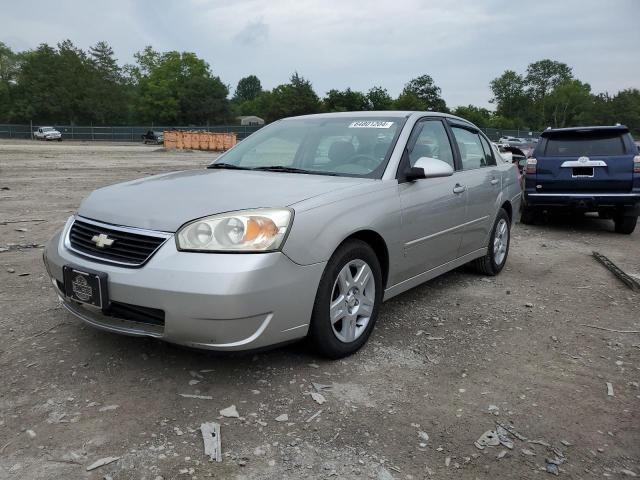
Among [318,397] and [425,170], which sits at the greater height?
[425,170]

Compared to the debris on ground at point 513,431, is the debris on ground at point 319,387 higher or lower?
higher

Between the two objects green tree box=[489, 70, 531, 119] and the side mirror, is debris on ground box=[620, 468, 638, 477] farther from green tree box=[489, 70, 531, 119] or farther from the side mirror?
green tree box=[489, 70, 531, 119]

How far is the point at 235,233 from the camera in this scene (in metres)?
2.94

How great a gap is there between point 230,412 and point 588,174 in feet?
24.0

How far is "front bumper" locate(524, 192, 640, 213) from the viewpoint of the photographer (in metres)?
8.14

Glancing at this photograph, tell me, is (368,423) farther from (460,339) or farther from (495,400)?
(460,339)

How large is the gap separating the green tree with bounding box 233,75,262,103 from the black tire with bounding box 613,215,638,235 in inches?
6599

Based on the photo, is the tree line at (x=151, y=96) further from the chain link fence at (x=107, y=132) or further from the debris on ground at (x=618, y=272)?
the debris on ground at (x=618, y=272)

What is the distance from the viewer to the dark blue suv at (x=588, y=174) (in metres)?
8.18

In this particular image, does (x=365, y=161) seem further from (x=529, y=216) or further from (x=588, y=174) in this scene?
(x=529, y=216)

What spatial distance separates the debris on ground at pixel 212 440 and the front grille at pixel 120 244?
0.90m

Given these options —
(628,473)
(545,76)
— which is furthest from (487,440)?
(545,76)

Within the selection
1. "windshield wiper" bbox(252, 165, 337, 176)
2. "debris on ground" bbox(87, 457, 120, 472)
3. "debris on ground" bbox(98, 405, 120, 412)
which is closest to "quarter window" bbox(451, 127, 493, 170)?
"windshield wiper" bbox(252, 165, 337, 176)

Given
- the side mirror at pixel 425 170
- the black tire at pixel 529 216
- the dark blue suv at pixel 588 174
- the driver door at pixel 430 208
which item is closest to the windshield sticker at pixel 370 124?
the driver door at pixel 430 208
